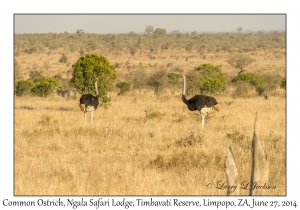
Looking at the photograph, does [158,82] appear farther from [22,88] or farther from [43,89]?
[22,88]

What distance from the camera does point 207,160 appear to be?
383 inches

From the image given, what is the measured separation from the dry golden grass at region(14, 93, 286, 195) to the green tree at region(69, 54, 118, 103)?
1.93 m

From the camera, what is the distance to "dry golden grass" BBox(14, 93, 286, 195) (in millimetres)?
7996

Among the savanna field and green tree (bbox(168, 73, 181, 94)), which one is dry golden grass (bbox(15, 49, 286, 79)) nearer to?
green tree (bbox(168, 73, 181, 94))

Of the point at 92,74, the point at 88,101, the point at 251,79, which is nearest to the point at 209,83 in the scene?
the point at 251,79

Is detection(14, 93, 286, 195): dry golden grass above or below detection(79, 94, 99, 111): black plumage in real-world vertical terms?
below

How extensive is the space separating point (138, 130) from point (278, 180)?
226 inches

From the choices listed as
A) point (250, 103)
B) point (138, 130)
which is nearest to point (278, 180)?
point (138, 130)

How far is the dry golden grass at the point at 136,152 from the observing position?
8.00 meters

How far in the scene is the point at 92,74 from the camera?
19.4 meters

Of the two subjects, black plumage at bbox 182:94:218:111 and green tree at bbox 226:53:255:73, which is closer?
black plumage at bbox 182:94:218:111

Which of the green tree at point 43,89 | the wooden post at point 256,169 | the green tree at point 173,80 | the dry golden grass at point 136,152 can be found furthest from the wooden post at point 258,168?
the green tree at point 173,80

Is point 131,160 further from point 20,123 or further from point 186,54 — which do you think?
point 186,54

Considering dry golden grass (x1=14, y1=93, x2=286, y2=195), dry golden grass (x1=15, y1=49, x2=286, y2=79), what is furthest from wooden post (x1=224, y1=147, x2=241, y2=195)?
dry golden grass (x1=15, y1=49, x2=286, y2=79)
